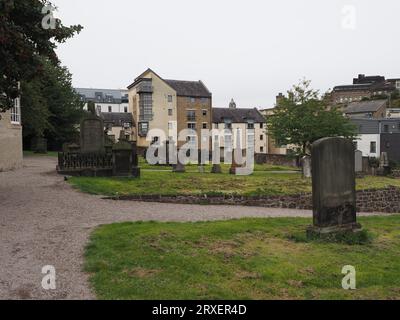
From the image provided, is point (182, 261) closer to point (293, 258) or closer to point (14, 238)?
point (293, 258)

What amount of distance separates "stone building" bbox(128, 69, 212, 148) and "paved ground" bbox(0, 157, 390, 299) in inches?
2112

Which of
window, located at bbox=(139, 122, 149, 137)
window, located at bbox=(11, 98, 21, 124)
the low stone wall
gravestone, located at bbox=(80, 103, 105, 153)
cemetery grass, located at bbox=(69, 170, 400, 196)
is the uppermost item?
window, located at bbox=(139, 122, 149, 137)

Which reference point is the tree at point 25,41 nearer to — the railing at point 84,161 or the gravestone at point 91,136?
the railing at point 84,161

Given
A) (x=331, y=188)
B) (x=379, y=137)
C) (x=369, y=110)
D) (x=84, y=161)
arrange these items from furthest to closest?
(x=369, y=110) → (x=379, y=137) → (x=84, y=161) → (x=331, y=188)

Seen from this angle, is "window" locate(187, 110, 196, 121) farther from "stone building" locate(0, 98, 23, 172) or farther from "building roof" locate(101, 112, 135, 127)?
"stone building" locate(0, 98, 23, 172)

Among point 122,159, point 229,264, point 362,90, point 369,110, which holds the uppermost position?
point 362,90

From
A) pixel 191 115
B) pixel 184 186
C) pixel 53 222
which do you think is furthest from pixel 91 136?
pixel 191 115

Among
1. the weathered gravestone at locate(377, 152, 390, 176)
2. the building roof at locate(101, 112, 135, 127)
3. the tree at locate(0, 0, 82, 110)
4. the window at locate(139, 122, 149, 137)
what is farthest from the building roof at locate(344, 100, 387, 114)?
the tree at locate(0, 0, 82, 110)

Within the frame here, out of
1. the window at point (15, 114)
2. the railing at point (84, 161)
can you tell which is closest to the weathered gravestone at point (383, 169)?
the railing at point (84, 161)

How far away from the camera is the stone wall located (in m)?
21.8

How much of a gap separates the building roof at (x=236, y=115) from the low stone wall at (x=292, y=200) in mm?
57680

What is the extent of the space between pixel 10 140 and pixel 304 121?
20087 mm

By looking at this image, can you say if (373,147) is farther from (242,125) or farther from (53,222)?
(53,222)

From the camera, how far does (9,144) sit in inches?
890
